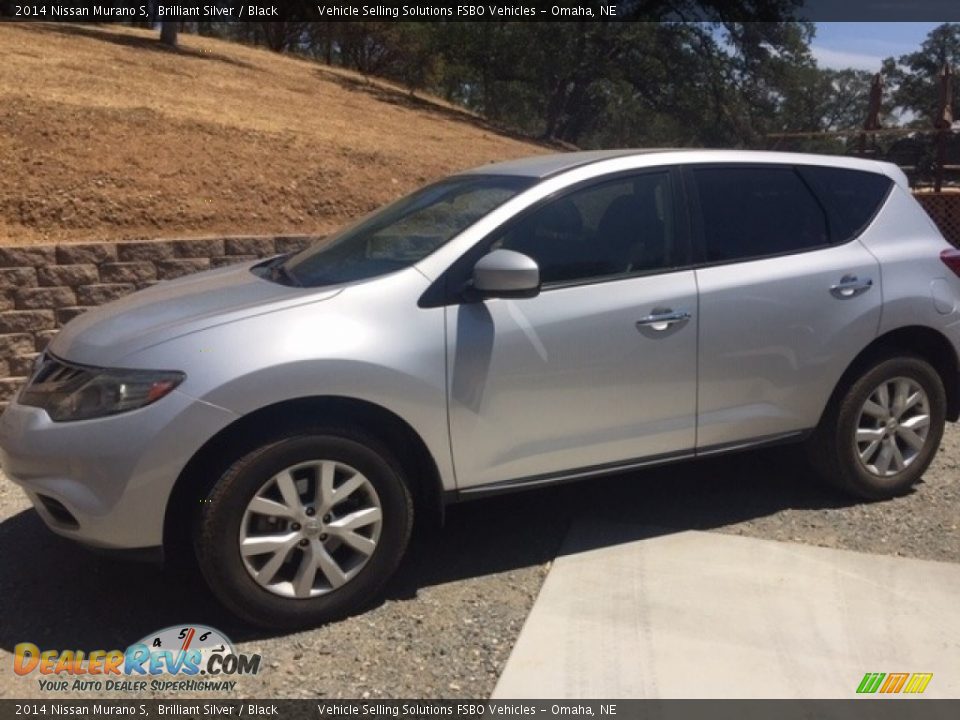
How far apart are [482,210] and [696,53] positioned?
2014 centimetres

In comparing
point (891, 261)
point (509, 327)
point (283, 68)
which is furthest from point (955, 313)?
point (283, 68)

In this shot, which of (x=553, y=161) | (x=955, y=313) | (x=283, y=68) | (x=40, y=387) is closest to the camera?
(x=40, y=387)

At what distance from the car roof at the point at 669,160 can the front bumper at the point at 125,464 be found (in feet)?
6.18

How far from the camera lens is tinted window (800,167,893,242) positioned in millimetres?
4973

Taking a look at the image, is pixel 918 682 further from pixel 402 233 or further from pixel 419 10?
pixel 419 10

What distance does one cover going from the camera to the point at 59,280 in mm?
6395

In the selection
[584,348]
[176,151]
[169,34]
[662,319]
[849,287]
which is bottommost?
[584,348]

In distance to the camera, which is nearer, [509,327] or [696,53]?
[509,327]

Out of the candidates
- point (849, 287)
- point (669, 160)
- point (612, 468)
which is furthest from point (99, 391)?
point (849, 287)

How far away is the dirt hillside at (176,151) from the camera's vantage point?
7.62 meters

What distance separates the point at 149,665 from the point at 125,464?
750mm

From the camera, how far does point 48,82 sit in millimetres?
10312

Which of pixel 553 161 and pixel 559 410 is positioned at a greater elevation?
pixel 553 161

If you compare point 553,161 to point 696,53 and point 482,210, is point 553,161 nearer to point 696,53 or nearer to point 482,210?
point 482,210
